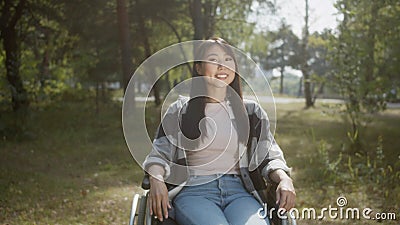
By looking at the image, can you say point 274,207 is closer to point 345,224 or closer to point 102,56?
point 345,224

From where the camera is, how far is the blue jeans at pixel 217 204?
2186 millimetres

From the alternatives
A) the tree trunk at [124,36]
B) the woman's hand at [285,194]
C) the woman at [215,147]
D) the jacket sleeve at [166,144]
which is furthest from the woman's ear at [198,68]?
the tree trunk at [124,36]

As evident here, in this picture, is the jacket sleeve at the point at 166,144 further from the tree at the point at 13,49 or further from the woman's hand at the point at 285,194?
the tree at the point at 13,49

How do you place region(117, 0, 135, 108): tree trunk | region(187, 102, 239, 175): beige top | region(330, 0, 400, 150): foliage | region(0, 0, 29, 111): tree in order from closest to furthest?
region(187, 102, 239, 175): beige top → region(330, 0, 400, 150): foliage → region(0, 0, 29, 111): tree → region(117, 0, 135, 108): tree trunk

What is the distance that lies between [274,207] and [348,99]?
544 centimetres

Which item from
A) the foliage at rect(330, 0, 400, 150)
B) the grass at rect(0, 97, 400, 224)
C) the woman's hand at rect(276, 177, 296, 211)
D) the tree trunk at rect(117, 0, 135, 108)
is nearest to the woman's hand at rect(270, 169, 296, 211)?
the woman's hand at rect(276, 177, 296, 211)

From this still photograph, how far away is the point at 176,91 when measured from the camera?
267cm

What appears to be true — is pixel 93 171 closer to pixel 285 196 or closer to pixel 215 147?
pixel 215 147

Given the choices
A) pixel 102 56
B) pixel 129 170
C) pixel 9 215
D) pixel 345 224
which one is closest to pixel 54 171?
pixel 129 170

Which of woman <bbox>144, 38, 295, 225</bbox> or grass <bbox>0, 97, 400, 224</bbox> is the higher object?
woman <bbox>144, 38, 295, 225</bbox>

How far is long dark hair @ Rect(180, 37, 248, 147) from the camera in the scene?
2461 mm

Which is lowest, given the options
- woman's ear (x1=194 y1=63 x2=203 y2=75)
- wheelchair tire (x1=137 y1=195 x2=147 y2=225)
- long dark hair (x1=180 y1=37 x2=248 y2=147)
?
wheelchair tire (x1=137 y1=195 x2=147 y2=225)

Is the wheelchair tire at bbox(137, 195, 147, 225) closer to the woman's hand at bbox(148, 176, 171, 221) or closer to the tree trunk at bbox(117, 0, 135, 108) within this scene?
the woman's hand at bbox(148, 176, 171, 221)

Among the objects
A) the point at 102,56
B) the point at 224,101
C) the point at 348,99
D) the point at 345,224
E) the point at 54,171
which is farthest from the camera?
the point at 102,56
